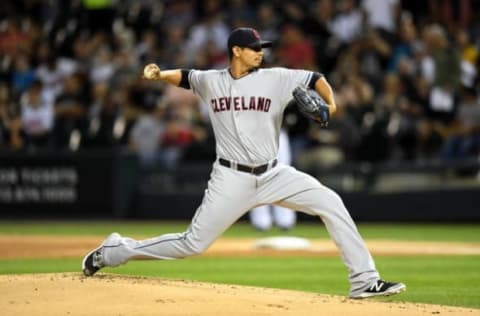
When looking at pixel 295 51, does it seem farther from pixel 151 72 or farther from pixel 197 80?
pixel 151 72

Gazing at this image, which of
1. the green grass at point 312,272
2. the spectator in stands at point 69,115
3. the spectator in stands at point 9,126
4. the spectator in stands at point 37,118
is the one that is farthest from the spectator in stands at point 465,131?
the spectator in stands at point 9,126

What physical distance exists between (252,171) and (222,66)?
463 inches

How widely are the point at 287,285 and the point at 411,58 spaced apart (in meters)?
9.34

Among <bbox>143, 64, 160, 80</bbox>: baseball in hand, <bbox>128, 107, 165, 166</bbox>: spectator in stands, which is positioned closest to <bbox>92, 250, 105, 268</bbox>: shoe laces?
<bbox>143, 64, 160, 80</bbox>: baseball in hand

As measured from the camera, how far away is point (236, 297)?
7.62 meters

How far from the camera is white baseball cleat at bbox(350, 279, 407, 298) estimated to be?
25.3 ft

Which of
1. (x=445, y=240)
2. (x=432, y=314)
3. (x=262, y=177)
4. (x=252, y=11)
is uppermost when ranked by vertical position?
(x=252, y=11)

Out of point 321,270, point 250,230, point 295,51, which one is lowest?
point 250,230

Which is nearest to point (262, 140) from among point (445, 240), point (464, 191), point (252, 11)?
point (445, 240)

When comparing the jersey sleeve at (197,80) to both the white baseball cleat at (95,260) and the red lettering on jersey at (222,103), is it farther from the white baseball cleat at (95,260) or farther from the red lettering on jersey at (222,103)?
the white baseball cleat at (95,260)

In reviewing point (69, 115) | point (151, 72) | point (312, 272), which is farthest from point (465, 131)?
point (151, 72)

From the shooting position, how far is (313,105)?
310 inches

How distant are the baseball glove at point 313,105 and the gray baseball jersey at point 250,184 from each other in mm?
165

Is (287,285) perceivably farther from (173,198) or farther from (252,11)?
(252,11)
